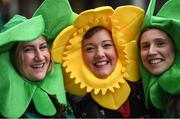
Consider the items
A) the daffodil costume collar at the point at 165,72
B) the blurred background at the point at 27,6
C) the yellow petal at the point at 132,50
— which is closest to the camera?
the daffodil costume collar at the point at 165,72

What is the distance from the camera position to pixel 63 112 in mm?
3826

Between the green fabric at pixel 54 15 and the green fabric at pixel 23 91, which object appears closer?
the green fabric at pixel 23 91

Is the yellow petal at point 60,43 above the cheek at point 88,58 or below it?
above

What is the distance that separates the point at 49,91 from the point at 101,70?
39 cm

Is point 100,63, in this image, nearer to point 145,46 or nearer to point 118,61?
point 118,61

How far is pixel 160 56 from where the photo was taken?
3.91 m

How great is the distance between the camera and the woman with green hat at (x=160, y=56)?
151 inches

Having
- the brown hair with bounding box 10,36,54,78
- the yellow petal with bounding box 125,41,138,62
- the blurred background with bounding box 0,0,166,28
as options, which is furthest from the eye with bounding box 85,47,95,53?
the blurred background with bounding box 0,0,166,28

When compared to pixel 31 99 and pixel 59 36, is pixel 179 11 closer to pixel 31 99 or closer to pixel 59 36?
pixel 59 36

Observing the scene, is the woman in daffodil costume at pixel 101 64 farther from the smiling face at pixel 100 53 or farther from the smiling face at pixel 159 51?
the smiling face at pixel 159 51

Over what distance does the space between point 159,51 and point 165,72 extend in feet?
0.48

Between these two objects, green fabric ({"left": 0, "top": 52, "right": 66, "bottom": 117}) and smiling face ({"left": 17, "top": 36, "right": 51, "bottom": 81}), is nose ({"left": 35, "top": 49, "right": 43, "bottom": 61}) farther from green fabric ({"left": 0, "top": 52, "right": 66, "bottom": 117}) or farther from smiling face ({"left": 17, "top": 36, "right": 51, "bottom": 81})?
green fabric ({"left": 0, "top": 52, "right": 66, "bottom": 117})

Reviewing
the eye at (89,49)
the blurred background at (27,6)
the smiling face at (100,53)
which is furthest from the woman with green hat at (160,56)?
the blurred background at (27,6)

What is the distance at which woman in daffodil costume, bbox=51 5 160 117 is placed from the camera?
A: 3934 millimetres
